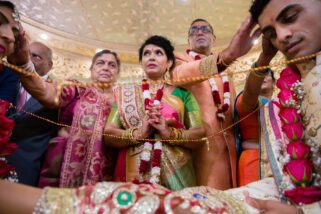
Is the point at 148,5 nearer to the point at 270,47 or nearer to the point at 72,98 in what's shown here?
the point at 72,98

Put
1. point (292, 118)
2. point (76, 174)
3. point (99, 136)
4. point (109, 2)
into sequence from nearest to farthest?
point (292, 118) < point (76, 174) < point (99, 136) < point (109, 2)

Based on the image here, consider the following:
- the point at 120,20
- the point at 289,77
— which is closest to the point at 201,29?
the point at 289,77

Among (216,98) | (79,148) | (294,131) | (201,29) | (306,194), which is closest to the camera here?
(306,194)

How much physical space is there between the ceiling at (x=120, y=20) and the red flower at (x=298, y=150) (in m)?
4.28

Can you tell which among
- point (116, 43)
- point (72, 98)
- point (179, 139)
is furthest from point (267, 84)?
point (116, 43)

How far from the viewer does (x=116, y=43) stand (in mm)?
5895

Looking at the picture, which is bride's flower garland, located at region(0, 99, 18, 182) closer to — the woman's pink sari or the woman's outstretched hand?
the woman's outstretched hand

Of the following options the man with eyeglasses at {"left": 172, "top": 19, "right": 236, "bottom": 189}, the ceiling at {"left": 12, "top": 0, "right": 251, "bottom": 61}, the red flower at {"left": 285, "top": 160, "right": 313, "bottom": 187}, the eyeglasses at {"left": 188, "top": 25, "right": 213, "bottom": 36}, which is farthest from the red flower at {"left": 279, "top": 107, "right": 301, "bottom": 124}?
the ceiling at {"left": 12, "top": 0, "right": 251, "bottom": 61}

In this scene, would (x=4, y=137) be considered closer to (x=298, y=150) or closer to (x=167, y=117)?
(x=167, y=117)

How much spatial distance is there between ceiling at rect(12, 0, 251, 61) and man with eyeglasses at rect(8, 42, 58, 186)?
3.75 metres

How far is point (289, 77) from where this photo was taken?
1.35 m

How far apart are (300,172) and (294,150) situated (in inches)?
3.3

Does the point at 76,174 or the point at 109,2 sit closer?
the point at 76,174

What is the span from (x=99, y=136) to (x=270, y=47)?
3.33 feet
